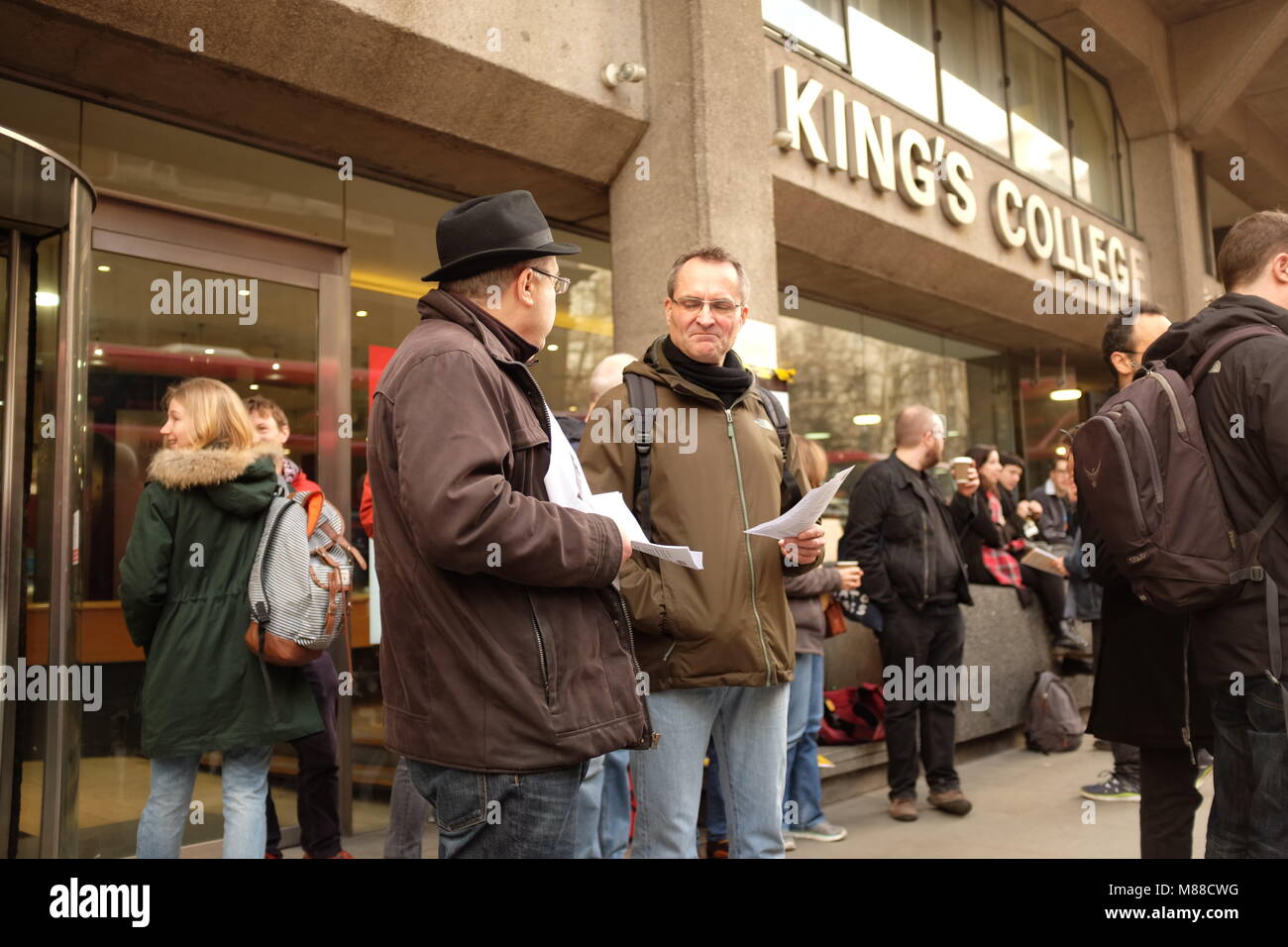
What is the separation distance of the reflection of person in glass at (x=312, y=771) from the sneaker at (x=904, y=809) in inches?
113

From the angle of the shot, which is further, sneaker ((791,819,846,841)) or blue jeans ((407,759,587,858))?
sneaker ((791,819,846,841))

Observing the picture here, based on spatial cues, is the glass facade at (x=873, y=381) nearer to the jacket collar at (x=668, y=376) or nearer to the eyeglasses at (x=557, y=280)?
the jacket collar at (x=668, y=376)

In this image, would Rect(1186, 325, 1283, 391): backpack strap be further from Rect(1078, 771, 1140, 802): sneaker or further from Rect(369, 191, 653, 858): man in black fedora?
Rect(1078, 771, 1140, 802): sneaker

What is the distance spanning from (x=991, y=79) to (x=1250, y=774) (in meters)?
10.2

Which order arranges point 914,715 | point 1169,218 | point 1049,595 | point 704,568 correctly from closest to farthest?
point 704,568 → point 914,715 → point 1049,595 → point 1169,218

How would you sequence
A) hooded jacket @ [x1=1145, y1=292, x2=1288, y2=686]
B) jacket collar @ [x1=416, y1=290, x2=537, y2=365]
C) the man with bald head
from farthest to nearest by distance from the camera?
the man with bald head, hooded jacket @ [x1=1145, y1=292, x2=1288, y2=686], jacket collar @ [x1=416, y1=290, x2=537, y2=365]

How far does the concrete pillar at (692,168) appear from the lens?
21.0 feet

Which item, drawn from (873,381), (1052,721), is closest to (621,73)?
(1052,721)

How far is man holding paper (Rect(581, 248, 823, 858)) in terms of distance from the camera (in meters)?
2.91

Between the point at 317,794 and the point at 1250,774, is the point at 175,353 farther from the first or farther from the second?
the point at 1250,774

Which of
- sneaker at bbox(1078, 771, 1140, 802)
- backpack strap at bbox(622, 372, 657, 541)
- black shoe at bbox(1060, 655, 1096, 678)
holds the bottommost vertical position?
sneaker at bbox(1078, 771, 1140, 802)

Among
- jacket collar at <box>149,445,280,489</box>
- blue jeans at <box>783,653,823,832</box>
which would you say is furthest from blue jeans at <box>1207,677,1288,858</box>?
jacket collar at <box>149,445,280,489</box>

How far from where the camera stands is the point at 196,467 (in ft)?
12.2
